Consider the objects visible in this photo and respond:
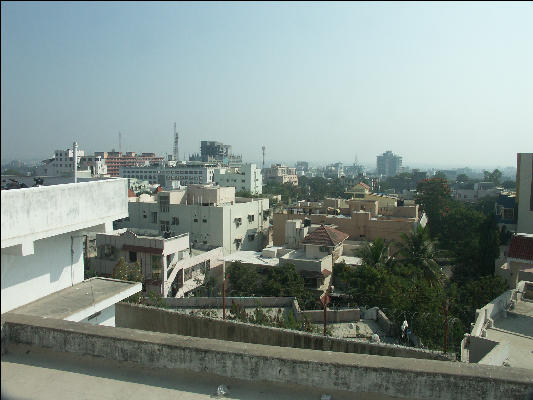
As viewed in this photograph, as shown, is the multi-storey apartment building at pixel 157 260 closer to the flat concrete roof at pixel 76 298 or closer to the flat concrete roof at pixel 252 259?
the flat concrete roof at pixel 252 259

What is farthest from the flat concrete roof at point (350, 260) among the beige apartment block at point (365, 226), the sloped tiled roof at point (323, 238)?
the beige apartment block at point (365, 226)

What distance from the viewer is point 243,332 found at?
762 cm

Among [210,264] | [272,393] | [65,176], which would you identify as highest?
[65,176]

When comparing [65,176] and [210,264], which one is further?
[210,264]

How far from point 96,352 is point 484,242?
61.6 feet

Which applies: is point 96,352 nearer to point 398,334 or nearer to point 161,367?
point 161,367

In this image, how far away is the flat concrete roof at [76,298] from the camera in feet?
16.5

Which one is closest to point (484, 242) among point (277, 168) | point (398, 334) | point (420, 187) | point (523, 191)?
point (523, 191)

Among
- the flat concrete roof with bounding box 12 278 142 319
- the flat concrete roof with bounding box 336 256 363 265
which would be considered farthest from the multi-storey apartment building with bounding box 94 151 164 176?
the flat concrete roof with bounding box 12 278 142 319

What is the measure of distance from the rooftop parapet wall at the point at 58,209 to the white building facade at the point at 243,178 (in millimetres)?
54982

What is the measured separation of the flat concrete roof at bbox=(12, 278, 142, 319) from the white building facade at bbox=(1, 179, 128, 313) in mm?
95

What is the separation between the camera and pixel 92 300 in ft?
17.7

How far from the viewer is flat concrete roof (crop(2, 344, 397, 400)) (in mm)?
3670

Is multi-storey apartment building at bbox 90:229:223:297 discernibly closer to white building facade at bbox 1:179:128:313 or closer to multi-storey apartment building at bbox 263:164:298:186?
white building facade at bbox 1:179:128:313
